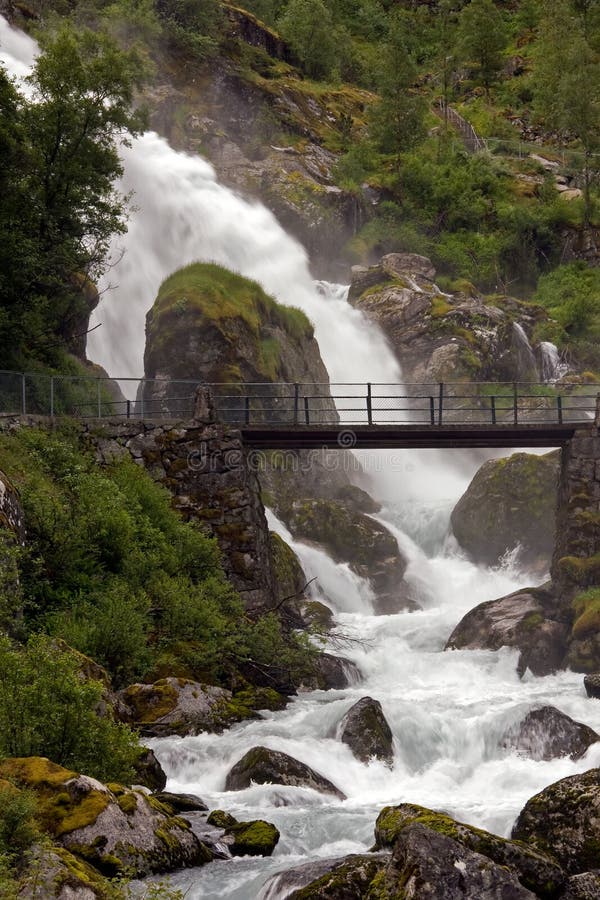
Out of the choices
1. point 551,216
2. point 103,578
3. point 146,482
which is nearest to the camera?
point 103,578

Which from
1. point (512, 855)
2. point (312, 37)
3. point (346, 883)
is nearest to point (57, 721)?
point (346, 883)

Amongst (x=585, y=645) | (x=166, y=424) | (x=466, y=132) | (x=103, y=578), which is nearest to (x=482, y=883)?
(x=103, y=578)

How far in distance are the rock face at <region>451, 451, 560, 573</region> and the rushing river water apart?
0.74m

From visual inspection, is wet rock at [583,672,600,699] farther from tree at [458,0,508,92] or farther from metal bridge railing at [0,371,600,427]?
tree at [458,0,508,92]

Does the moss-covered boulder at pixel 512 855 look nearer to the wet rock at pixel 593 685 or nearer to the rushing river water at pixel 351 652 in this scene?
the rushing river water at pixel 351 652

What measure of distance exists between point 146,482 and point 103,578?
4870 mm

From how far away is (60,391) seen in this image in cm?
2762

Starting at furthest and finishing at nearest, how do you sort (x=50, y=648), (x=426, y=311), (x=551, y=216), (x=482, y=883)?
(x=551, y=216), (x=426, y=311), (x=50, y=648), (x=482, y=883)

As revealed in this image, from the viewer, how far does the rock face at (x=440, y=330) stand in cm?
4684

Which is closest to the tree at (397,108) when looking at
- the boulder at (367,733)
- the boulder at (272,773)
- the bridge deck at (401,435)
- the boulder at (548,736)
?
the bridge deck at (401,435)

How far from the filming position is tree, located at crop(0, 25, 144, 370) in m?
27.9

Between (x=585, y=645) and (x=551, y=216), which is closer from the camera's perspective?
(x=585, y=645)

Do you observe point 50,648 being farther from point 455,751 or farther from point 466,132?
point 466,132

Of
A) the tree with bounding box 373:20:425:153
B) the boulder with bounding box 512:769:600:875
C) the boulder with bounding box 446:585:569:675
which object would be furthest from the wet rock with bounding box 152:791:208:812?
the tree with bounding box 373:20:425:153
